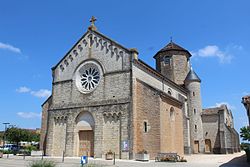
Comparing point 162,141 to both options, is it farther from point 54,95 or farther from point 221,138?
point 221,138

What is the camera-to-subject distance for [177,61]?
44875mm

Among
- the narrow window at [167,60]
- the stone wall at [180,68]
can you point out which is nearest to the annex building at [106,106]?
the stone wall at [180,68]

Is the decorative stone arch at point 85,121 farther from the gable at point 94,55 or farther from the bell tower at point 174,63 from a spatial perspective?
the bell tower at point 174,63

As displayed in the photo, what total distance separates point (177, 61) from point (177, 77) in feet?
9.34

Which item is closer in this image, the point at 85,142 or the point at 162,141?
the point at 162,141

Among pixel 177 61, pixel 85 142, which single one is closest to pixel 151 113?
pixel 85 142

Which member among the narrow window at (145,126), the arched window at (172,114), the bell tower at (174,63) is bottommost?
the narrow window at (145,126)

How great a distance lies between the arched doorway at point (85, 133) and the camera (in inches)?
1042

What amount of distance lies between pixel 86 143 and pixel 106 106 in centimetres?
452

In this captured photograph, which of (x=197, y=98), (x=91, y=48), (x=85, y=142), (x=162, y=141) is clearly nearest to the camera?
(x=162, y=141)

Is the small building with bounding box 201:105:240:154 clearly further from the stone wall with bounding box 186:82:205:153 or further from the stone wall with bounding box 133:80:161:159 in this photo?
the stone wall with bounding box 133:80:161:159

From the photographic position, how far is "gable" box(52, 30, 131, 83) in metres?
26.5

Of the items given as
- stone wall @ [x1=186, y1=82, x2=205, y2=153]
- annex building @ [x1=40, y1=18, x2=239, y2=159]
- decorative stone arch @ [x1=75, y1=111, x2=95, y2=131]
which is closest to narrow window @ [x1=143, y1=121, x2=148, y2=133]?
annex building @ [x1=40, y1=18, x2=239, y2=159]

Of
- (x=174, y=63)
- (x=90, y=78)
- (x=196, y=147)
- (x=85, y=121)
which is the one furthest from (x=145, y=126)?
(x=174, y=63)
